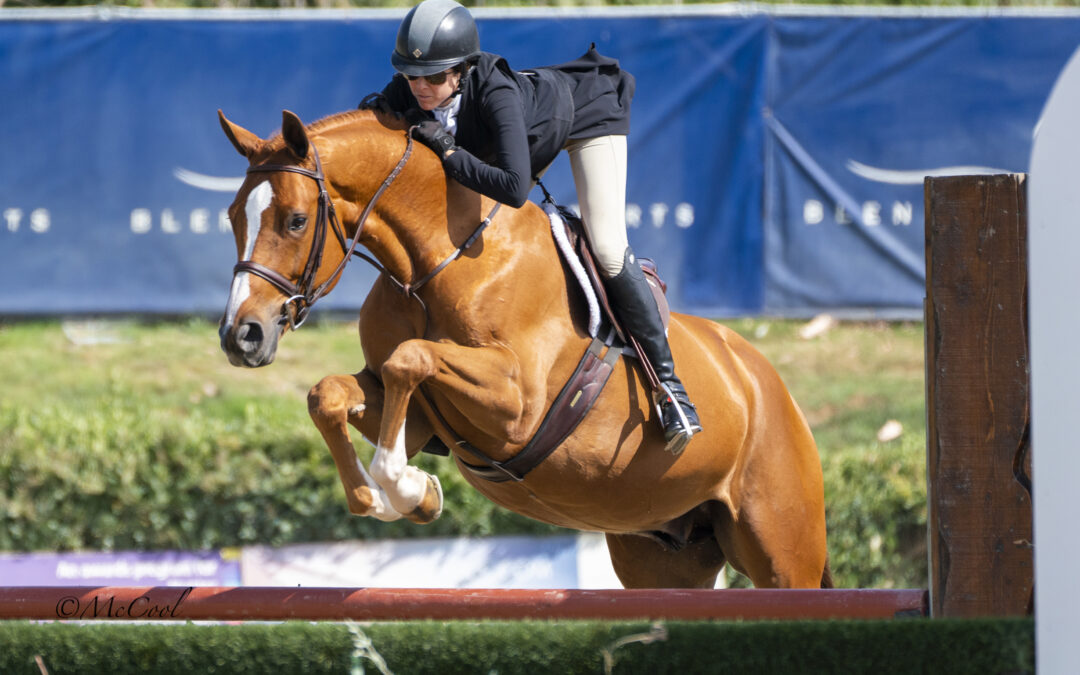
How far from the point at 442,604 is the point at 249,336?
0.89 m

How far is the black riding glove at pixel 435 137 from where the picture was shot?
143 inches

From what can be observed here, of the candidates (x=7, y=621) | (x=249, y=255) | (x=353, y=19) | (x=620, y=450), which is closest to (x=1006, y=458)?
(x=620, y=450)

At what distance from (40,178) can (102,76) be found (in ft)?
2.60

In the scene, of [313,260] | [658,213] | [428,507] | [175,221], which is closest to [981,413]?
[428,507]

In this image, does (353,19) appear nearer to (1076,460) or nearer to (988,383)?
(988,383)

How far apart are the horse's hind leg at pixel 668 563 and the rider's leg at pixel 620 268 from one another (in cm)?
106

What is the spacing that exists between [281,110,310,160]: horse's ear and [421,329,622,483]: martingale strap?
0.80 m

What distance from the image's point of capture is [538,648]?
2.58 m

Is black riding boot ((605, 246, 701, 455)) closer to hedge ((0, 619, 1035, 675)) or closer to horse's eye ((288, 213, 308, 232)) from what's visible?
horse's eye ((288, 213, 308, 232))

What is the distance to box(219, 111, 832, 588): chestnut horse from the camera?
333cm

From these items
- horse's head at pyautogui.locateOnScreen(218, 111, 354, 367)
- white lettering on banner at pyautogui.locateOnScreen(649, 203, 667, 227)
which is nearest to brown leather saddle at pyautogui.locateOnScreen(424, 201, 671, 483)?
horse's head at pyautogui.locateOnScreen(218, 111, 354, 367)

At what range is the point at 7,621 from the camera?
111 inches

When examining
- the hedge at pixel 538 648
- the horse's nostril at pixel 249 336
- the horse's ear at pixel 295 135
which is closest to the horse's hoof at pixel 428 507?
the horse's nostril at pixel 249 336

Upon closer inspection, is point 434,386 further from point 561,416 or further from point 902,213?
point 902,213
